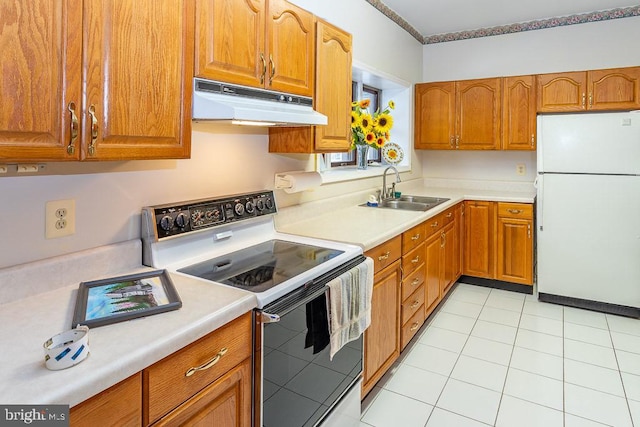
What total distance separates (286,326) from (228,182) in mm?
874

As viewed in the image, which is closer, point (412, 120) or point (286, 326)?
point (286, 326)

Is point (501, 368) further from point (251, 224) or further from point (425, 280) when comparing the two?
point (251, 224)

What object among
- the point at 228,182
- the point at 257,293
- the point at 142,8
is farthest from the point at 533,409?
the point at 142,8

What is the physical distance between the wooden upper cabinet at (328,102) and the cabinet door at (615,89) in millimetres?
2382

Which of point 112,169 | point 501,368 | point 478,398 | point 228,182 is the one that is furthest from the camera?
point 501,368

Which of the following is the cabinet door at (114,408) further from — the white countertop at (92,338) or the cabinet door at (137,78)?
the cabinet door at (137,78)

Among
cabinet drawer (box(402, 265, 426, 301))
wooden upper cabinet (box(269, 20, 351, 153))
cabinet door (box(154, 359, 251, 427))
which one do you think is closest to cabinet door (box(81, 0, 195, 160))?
cabinet door (box(154, 359, 251, 427))

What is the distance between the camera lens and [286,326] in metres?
1.38

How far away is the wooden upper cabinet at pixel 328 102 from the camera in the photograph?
211 cm

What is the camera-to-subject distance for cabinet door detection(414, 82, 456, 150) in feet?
13.6

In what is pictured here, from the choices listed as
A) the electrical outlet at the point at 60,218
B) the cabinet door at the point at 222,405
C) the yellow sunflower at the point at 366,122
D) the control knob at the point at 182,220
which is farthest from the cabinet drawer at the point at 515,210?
the electrical outlet at the point at 60,218

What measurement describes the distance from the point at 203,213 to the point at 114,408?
94 centimetres

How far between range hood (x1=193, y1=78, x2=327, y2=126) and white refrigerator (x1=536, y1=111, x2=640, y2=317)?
242 cm

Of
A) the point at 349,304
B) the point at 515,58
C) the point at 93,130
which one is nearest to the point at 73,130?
the point at 93,130
